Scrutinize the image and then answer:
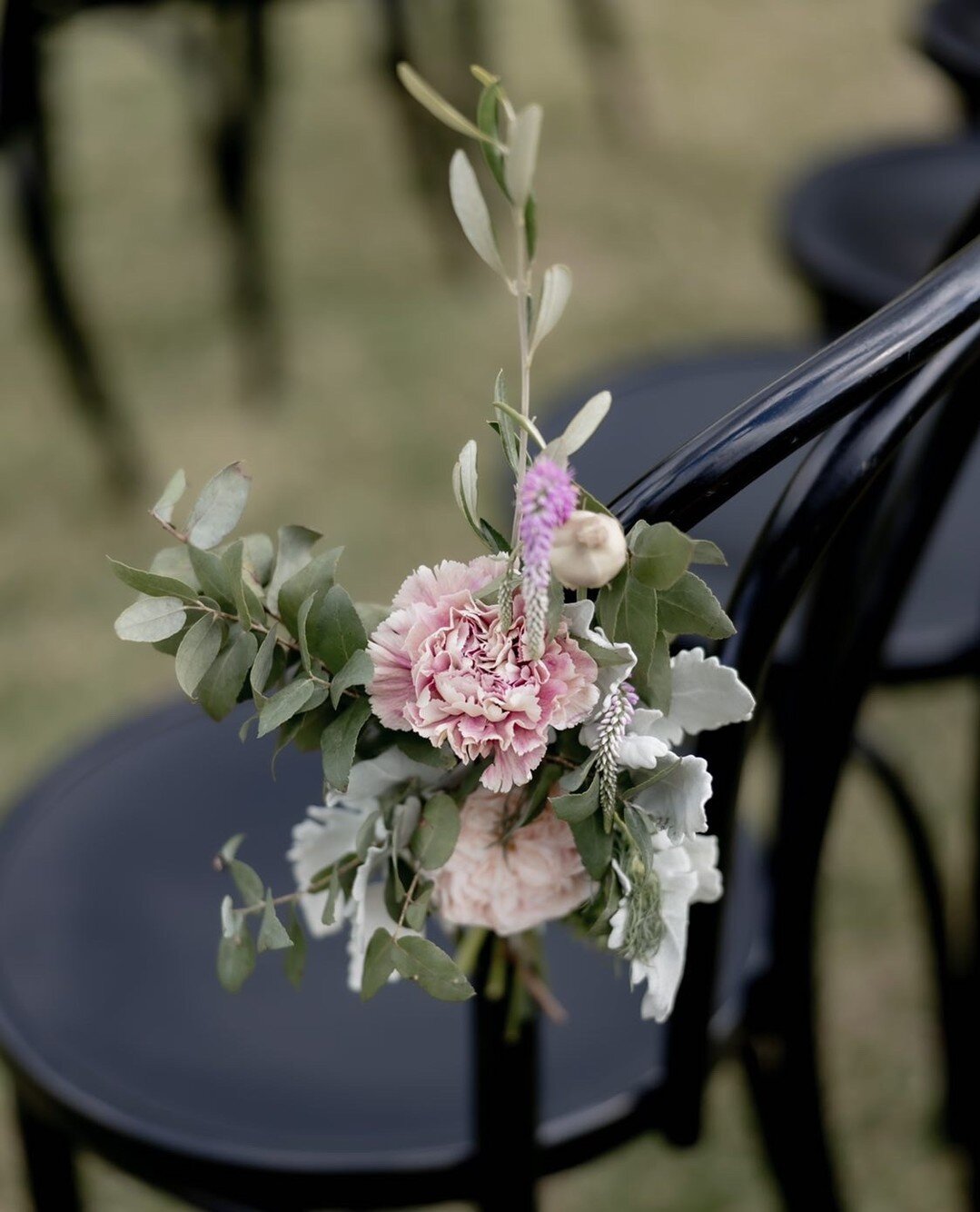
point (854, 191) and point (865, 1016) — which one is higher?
point (854, 191)

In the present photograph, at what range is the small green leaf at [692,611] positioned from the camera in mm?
474

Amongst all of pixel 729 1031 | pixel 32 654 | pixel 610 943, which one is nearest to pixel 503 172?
pixel 610 943

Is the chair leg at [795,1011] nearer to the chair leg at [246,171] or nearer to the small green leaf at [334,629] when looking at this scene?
the small green leaf at [334,629]

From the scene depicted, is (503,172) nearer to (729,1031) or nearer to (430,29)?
(729,1031)

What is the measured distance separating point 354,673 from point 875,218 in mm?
1187

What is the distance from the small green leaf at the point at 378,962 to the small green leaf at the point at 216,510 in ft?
0.51

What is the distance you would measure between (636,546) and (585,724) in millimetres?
71

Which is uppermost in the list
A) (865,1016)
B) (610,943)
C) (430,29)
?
(610,943)

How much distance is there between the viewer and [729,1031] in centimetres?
86

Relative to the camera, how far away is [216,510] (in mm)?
546

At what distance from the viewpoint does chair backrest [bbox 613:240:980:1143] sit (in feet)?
1.58

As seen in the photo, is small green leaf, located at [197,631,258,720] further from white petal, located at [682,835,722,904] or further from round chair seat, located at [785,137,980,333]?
round chair seat, located at [785,137,980,333]

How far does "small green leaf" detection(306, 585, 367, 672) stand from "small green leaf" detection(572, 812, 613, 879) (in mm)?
99

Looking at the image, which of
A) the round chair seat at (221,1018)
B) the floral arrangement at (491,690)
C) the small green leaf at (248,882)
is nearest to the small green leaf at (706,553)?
the floral arrangement at (491,690)
